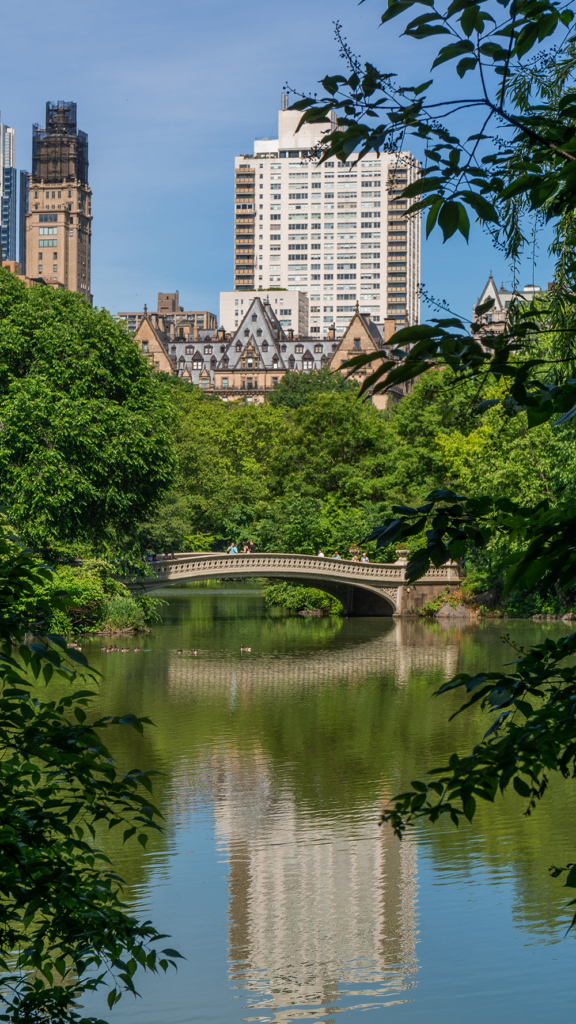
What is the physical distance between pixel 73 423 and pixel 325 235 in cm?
15033

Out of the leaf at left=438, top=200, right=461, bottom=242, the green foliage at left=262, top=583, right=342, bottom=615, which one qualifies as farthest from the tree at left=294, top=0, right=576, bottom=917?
the green foliage at left=262, top=583, right=342, bottom=615

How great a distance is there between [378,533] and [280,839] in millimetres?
12002

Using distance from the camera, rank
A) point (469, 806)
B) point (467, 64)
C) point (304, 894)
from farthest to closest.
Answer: point (304, 894) → point (469, 806) → point (467, 64)

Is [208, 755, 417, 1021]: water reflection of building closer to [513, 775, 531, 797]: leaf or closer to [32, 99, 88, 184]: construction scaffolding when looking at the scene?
[513, 775, 531, 797]: leaf

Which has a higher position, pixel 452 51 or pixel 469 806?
pixel 452 51

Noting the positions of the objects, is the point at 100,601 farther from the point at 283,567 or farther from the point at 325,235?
the point at 325,235

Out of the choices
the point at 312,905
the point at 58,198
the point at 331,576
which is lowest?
the point at 312,905

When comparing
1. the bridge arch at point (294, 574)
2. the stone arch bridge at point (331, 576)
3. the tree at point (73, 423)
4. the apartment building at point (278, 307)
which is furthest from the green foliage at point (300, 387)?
the tree at point (73, 423)

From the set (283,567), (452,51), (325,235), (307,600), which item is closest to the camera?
(452,51)

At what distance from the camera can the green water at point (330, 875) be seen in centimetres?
1004

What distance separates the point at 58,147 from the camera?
17725 cm

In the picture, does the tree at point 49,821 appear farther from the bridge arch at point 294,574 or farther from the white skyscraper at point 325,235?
the white skyscraper at point 325,235

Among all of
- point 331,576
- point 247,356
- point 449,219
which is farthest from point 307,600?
point 247,356

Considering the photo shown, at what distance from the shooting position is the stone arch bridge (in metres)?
41.0
